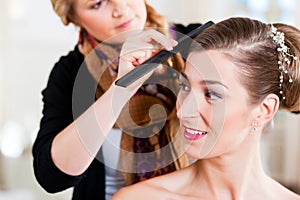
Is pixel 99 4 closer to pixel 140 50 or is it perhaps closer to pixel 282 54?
pixel 140 50

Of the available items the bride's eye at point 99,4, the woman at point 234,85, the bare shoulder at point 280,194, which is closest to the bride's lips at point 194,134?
the woman at point 234,85

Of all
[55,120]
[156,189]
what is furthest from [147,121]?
[55,120]

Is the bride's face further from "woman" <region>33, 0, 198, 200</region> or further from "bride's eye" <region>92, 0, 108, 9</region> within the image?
"bride's eye" <region>92, 0, 108, 9</region>

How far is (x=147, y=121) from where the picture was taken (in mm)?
1405

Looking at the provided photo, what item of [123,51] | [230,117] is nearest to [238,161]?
[230,117]

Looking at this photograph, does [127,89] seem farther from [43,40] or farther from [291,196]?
[43,40]

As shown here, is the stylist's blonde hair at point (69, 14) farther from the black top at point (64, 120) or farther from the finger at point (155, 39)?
the finger at point (155, 39)

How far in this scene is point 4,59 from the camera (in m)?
4.30

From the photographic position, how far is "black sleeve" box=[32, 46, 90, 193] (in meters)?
1.40

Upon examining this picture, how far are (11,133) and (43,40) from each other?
701 mm

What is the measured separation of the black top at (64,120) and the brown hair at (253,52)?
0.26 meters

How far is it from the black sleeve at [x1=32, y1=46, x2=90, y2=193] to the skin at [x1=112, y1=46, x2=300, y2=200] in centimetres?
16

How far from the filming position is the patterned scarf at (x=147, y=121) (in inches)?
55.5

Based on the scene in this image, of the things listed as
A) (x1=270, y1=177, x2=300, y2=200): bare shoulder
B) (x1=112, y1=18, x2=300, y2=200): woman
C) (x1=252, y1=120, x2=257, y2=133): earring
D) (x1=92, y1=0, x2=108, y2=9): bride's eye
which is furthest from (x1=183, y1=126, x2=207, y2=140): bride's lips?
(x1=92, y1=0, x2=108, y2=9): bride's eye
